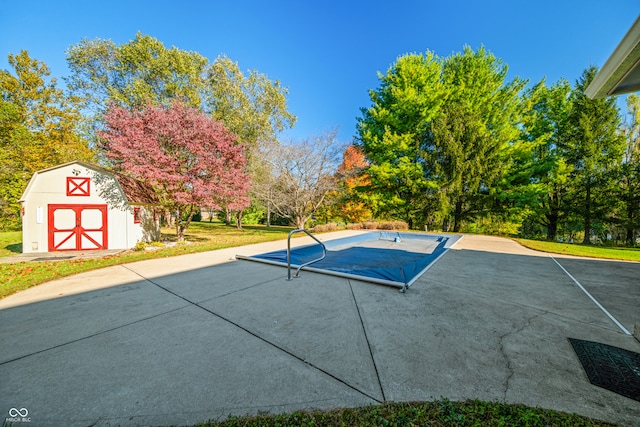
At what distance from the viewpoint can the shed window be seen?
8.48 metres

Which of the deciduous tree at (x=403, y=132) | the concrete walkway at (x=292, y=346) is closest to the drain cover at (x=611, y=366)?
the concrete walkway at (x=292, y=346)

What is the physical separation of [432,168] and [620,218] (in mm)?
12480

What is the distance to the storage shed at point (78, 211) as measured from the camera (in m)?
8.09

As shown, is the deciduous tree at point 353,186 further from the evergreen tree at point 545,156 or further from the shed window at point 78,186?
the shed window at point 78,186

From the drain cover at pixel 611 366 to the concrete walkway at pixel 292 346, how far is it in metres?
0.09

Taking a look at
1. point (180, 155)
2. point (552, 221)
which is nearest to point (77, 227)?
point (180, 155)

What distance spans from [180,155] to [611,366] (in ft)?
41.4

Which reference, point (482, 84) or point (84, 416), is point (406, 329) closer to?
point (84, 416)

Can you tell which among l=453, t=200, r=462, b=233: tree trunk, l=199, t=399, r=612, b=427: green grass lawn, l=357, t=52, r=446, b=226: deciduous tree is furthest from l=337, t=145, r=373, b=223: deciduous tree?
l=199, t=399, r=612, b=427: green grass lawn

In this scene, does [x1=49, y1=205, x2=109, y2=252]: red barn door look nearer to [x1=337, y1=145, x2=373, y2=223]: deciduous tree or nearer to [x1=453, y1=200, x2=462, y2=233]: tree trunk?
[x1=337, y1=145, x2=373, y2=223]: deciduous tree

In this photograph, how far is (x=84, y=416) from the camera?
4.82 ft

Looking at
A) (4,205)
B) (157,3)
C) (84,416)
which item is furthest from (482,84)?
(4,205)

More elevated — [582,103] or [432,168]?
[582,103]

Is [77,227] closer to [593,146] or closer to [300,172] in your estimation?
[300,172]
